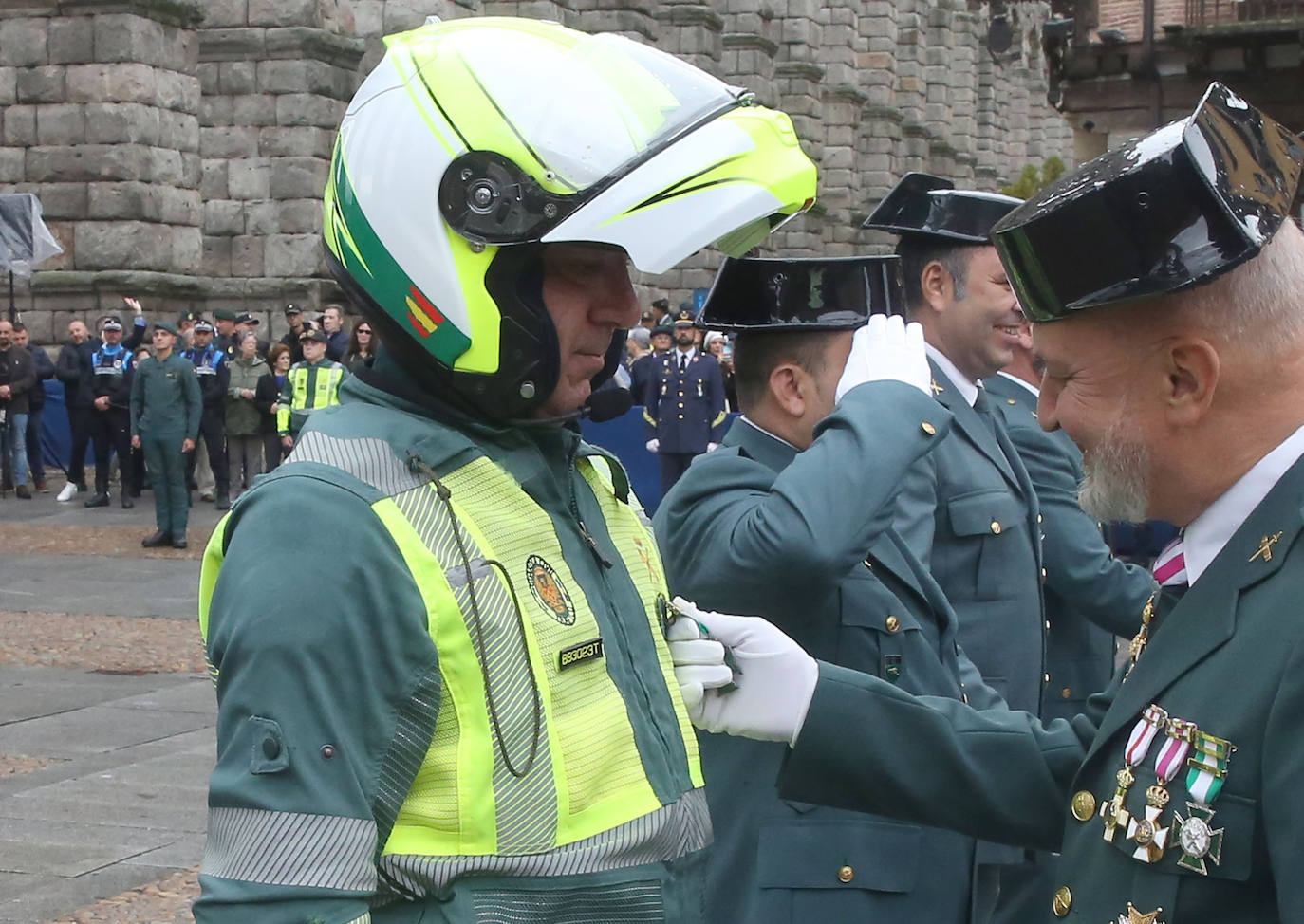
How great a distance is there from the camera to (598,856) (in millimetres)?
1916

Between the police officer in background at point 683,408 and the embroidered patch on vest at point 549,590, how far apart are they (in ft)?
45.6

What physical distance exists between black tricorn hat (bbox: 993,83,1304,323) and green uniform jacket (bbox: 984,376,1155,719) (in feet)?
7.12

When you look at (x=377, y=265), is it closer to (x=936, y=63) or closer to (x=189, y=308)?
(x=189, y=308)

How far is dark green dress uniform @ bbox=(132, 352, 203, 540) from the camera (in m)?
13.8

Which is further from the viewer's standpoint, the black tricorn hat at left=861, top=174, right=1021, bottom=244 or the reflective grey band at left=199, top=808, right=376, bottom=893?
the black tricorn hat at left=861, top=174, right=1021, bottom=244

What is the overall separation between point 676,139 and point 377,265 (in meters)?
0.38

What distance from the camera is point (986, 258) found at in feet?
13.8

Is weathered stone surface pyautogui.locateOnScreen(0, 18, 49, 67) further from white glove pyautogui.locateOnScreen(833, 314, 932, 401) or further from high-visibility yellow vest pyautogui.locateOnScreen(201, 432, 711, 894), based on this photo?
high-visibility yellow vest pyautogui.locateOnScreen(201, 432, 711, 894)

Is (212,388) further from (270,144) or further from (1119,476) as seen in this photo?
(1119,476)

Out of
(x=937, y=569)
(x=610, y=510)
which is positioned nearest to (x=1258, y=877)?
(x=610, y=510)

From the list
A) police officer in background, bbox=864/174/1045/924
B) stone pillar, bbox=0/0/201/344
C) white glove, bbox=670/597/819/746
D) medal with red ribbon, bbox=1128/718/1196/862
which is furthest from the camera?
stone pillar, bbox=0/0/201/344

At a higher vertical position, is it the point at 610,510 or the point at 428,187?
the point at 428,187

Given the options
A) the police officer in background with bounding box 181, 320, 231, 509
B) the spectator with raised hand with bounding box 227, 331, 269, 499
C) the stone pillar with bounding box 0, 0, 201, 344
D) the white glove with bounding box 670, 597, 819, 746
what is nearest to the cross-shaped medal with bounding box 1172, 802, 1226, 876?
the white glove with bounding box 670, 597, 819, 746

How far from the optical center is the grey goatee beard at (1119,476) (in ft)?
6.80
